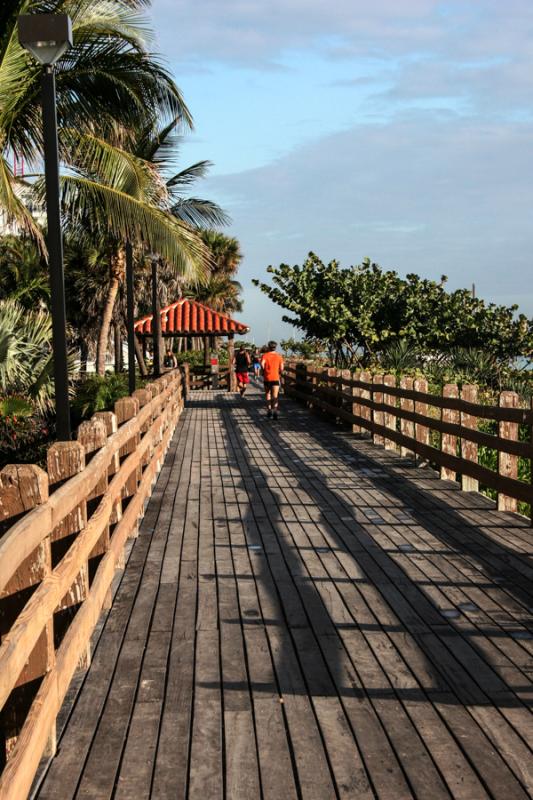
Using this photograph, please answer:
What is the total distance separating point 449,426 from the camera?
Answer: 1089 cm

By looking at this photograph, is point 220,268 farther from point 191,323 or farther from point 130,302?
point 130,302

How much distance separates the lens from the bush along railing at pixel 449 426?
9.02m

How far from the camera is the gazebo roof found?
37.4m

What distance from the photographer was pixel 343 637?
5402 mm

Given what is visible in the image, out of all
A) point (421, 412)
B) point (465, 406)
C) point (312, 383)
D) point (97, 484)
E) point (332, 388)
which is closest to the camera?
point (97, 484)

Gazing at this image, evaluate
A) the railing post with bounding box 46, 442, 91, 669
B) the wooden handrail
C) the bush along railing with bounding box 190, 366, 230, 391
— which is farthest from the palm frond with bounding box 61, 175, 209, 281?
the bush along railing with bounding box 190, 366, 230, 391

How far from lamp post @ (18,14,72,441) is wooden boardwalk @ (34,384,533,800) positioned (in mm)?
1608

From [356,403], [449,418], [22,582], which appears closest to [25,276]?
[356,403]

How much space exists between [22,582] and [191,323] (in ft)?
113

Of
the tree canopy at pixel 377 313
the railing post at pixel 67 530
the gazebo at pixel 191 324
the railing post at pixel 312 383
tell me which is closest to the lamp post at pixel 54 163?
the railing post at pixel 67 530

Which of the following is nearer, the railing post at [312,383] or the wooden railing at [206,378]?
the railing post at [312,383]

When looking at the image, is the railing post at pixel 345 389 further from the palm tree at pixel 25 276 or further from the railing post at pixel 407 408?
the palm tree at pixel 25 276

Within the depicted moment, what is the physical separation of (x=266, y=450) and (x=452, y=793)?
12.3 m

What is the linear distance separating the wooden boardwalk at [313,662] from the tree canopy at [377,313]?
68.4 ft
